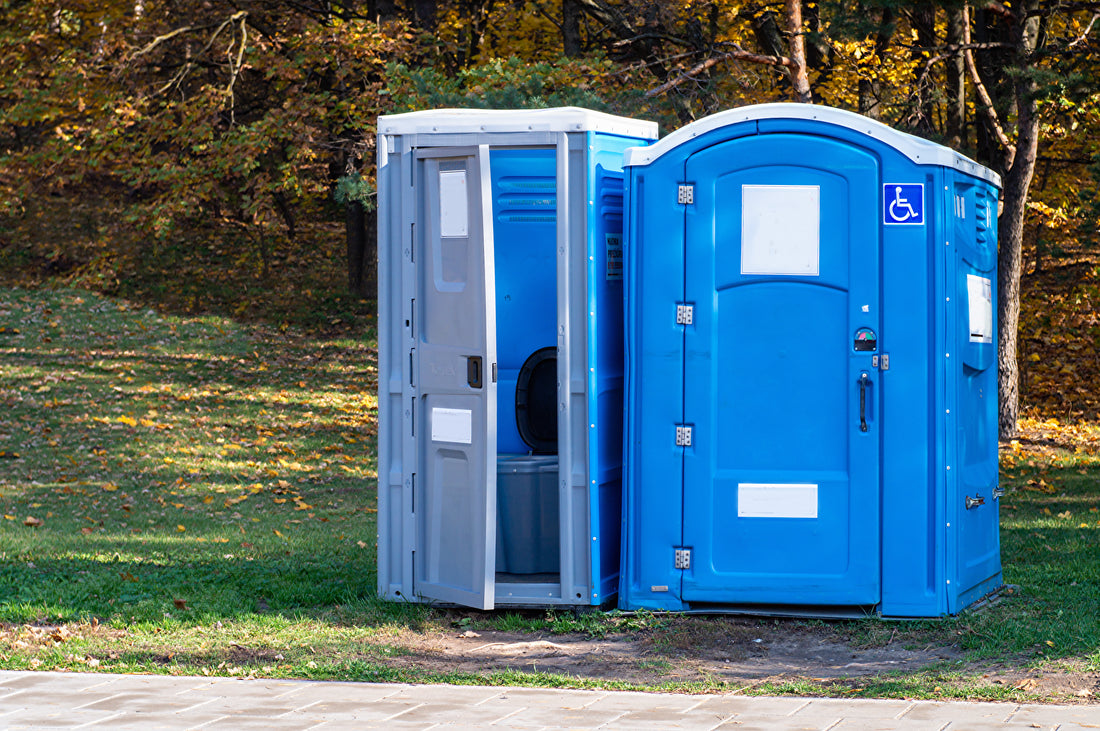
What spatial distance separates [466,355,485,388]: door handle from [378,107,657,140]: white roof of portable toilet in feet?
3.66

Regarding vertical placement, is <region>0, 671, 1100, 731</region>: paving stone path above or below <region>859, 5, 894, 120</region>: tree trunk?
below

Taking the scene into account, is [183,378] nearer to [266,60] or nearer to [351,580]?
[266,60]

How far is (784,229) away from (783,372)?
682mm

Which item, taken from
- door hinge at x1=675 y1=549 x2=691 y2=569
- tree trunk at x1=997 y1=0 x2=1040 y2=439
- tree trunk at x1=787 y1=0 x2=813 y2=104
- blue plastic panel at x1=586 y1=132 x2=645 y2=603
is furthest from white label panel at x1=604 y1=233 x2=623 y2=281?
tree trunk at x1=997 y1=0 x2=1040 y2=439

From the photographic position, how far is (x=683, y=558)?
6.43 metres

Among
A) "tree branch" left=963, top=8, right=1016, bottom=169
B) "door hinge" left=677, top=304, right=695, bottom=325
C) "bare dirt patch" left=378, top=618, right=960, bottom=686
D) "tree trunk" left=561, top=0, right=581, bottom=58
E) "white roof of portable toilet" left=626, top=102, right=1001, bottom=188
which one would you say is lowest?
"bare dirt patch" left=378, top=618, right=960, bottom=686

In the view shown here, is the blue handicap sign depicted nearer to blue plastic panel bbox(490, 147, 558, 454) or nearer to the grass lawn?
blue plastic panel bbox(490, 147, 558, 454)

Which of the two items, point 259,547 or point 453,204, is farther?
point 259,547

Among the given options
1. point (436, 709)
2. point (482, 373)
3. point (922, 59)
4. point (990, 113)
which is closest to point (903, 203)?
point (482, 373)

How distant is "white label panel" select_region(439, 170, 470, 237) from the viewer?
6.45 m

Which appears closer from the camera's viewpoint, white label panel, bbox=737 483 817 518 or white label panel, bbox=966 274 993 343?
white label panel, bbox=737 483 817 518

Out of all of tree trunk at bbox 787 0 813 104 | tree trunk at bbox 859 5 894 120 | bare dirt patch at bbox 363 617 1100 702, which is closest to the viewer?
bare dirt patch at bbox 363 617 1100 702

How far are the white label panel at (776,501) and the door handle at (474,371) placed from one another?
4.44ft

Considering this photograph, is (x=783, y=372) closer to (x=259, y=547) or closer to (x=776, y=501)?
(x=776, y=501)
